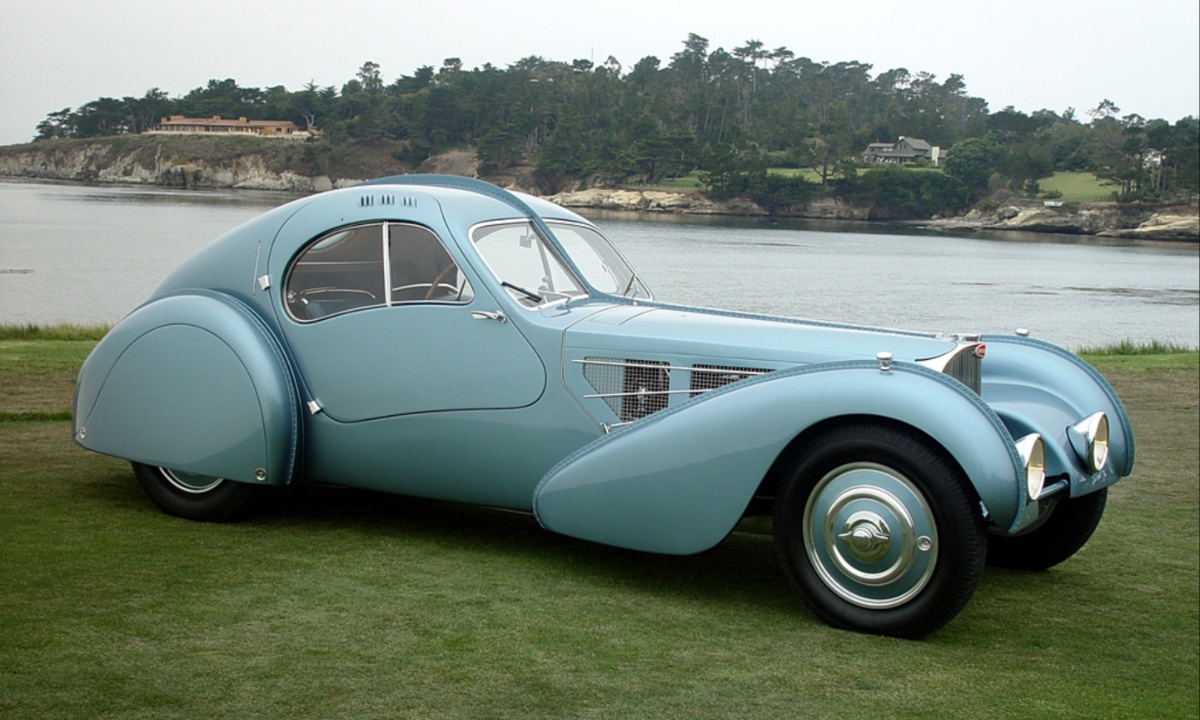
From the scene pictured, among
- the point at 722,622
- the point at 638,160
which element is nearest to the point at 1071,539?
the point at 722,622

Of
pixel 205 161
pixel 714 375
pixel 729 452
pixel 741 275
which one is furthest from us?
pixel 741 275

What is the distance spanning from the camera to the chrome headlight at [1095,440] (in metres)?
4.86

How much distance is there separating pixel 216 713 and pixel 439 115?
26.5 metres

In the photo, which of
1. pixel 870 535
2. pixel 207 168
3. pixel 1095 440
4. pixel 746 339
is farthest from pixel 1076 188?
pixel 870 535

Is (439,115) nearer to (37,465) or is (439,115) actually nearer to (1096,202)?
(37,465)

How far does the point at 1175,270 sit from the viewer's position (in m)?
56.0

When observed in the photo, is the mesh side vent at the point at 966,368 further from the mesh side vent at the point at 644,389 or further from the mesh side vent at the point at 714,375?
the mesh side vent at the point at 644,389

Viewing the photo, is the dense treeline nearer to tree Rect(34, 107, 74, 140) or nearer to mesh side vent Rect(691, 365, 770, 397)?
tree Rect(34, 107, 74, 140)

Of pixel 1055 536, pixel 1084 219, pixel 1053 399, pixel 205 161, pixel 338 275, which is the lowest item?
pixel 1055 536

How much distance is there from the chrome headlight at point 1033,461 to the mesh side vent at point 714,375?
1.10 meters

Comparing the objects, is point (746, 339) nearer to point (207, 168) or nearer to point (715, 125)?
point (207, 168)

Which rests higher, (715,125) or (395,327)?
(715,125)

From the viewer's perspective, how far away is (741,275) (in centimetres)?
3447

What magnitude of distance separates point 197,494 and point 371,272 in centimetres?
144
